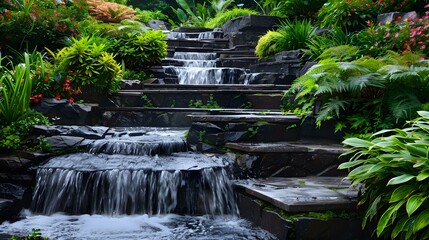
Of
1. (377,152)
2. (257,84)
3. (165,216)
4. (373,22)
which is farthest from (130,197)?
(373,22)

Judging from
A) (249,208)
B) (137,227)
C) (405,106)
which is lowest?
(137,227)

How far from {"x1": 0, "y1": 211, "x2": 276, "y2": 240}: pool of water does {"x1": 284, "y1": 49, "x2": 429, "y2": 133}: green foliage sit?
79.0 inches

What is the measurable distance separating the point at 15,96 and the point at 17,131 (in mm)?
579

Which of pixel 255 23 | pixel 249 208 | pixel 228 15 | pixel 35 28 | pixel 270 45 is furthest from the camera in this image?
pixel 228 15

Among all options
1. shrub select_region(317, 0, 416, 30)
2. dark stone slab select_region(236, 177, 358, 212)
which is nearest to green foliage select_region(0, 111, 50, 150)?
dark stone slab select_region(236, 177, 358, 212)

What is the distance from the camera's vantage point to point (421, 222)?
3.21m

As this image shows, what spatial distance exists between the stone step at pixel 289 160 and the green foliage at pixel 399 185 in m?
1.25

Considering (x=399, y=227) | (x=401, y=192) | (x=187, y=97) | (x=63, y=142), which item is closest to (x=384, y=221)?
(x=399, y=227)

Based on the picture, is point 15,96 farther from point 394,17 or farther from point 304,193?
point 394,17

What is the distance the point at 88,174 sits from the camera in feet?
16.7

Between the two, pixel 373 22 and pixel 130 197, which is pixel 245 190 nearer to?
pixel 130 197

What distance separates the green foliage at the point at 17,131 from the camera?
5.55 m

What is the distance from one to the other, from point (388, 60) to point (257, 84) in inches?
131

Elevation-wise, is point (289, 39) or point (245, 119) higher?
point (289, 39)
